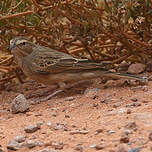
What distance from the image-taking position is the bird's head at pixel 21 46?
6227 mm

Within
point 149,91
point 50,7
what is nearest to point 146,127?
point 149,91

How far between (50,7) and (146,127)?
2.51 meters

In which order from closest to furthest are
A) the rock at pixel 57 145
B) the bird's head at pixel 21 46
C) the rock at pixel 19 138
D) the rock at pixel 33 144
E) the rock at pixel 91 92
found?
the rock at pixel 57 145
the rock at pixel 33 144
the rock at pixel 19 138
the rock at pixel 91 92
the bird's head at pixel 21 46

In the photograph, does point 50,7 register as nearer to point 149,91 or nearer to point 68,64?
point 68,64

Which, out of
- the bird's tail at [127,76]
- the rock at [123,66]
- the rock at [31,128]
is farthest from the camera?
the rock at [123,66]

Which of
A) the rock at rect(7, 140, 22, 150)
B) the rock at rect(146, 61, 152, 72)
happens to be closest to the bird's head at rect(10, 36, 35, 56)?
the rock at rect(146, 61, 152, 72)

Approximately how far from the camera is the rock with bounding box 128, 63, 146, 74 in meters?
6.60

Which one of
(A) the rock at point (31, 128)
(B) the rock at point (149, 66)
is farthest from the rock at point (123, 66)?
(A) the rock at point (31, 128)

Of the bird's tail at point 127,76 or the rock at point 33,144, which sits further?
the bird's tail at point 127,76

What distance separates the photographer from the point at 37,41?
6.73 metres

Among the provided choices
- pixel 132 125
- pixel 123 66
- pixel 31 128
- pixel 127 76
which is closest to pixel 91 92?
pixel 127 76

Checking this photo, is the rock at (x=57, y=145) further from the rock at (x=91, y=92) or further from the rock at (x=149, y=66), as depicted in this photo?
the rock at (x=149, y=66)

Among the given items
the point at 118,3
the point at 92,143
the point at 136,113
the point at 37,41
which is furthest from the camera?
the point at 37,41

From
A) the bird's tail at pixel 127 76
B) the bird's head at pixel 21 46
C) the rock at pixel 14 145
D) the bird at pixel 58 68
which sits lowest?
the rock at pixel 14 145
